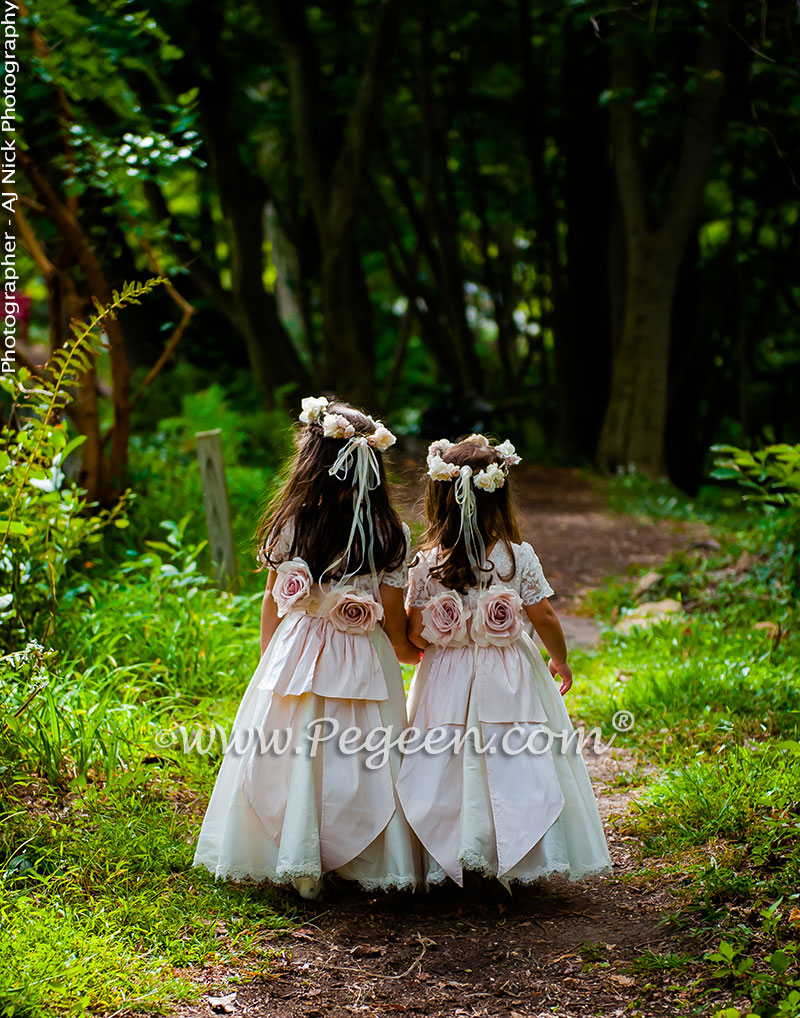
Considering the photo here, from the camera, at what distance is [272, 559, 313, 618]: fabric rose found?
3.14m

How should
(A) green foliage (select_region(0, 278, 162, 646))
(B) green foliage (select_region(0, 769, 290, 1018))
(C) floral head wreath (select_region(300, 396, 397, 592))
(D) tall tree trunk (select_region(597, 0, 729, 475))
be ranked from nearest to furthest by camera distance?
(B) green foliage (select_region(0, 769, 290, 1018)) < (C) floral head wreath (select_region(300, 396, 397, 592)) < (A) green foliage (select_region(0, 278, 162, 646)) < (D) tall tree trunk (select_region(597, 0, 729, 475))

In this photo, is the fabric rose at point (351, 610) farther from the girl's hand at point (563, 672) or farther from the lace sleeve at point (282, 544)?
the girl's hand at point (563, 672)

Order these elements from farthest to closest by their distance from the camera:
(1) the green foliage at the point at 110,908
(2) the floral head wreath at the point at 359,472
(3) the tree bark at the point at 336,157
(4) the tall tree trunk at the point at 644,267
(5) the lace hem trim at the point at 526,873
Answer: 1. (4) the tall tree trunk at the point at 644,267
2. (3) the tree bark at the point at 336,157
3. (2) the floral head wreath at the point at 359,472
4. (5) the lace hem trim at the point at 526,873
5. (1) the green foliage at the point at 110,908

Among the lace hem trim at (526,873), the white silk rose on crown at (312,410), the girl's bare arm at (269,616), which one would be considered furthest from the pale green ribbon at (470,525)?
the lace hem trim at (526,873)

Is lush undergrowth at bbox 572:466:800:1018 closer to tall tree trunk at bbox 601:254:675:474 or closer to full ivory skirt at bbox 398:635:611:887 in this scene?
full ivory skirt at bbox 398:635:611:887

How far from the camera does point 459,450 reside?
3.27 metres

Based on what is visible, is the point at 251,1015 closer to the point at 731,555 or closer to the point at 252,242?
the point at 731,555

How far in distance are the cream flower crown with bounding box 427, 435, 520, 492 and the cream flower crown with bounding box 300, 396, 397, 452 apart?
0.16 meters

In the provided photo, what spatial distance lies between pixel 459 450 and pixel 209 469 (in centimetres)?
278

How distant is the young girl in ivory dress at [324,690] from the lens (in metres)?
3.08

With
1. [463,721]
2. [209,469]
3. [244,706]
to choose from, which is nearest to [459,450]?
[463,721]

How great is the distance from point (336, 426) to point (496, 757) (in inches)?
44.9

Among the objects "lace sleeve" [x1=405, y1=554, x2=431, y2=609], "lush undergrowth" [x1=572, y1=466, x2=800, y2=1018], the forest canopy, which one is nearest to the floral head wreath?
"lace sleeve" [x1=405, y1=554, x2=431, y2=609]

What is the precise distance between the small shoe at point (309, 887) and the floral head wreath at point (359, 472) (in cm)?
91
